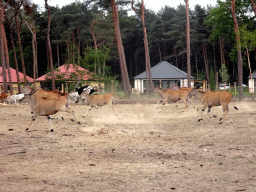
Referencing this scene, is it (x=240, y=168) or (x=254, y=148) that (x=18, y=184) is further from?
(x=254, y=148)

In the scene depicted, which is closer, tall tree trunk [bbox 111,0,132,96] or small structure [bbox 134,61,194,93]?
tall tree trunk [bbox 111,0,132,96]

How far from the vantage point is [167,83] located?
56938 millimetres

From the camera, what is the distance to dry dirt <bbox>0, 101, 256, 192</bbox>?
6.23m

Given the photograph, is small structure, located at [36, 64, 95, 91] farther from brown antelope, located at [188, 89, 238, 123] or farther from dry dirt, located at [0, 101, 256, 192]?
dry dirt, located at [0, 101, 256, 192]

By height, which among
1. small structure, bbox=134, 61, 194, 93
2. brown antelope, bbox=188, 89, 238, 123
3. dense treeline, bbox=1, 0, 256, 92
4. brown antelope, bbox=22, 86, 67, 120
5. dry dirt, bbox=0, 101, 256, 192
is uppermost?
dense treeline, bbox=1, 0, 256, 92

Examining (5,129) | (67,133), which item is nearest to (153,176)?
(67,133)

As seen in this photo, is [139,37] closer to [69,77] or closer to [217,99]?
[69,77]

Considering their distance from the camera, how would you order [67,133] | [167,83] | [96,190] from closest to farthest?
[96,190] → [67,133] → [167,83]

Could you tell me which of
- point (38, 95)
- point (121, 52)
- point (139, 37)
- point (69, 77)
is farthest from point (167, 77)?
point (38, 95)

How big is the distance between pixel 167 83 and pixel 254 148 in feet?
157

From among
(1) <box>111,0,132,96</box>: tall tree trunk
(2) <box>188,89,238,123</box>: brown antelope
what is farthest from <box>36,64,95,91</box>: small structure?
(2) <box>188,89,238,123</box>: brown antelope

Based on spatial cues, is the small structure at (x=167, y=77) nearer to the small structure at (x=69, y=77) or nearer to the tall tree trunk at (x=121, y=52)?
the small structure at (x=69, y=77)

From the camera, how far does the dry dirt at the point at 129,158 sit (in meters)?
6.23

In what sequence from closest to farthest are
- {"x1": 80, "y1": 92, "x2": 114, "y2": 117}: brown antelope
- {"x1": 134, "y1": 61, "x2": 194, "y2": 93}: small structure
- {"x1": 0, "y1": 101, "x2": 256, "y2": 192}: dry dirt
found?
1. {"x1": 0, "y1": 101, "x2": 256, "y2": 192}: dry dirt
2. {"x1": 80, "y1": 92, "x2": 114, "y2": 117}: brown antelope
3. {"x1": 134, "y1": 61, "x2": 194, "y2": 93}: small structure
